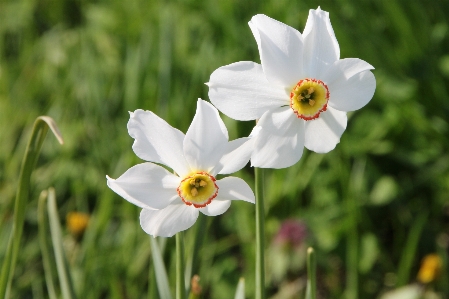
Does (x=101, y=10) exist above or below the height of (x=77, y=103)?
above

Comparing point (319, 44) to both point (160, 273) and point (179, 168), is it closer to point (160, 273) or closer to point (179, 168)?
point (179, 168)

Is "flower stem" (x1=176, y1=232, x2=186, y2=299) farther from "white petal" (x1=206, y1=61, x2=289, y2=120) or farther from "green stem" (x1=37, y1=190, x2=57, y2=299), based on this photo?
"green stem" (x1=37, y1=190, x2=57, y2=299)

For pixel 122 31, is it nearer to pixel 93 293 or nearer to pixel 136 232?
pixel 136 232

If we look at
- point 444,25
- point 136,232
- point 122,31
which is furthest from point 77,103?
point 444,25

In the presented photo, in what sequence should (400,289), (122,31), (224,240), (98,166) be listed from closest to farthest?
1. (400,289)
2. (224,240)
3. (98,166)
4. (122,31)

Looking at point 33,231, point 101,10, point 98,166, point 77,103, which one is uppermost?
point 101,10

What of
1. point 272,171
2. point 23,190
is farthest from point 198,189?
point 272,171

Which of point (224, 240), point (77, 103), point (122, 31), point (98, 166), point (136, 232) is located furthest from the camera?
point (122, 31)
